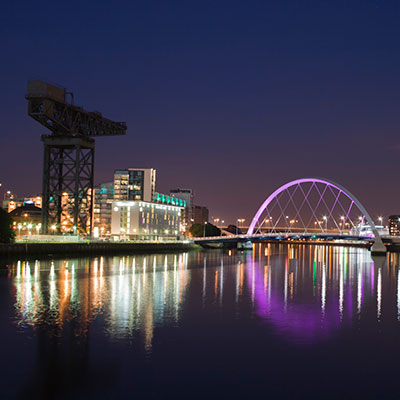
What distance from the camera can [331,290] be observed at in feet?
118

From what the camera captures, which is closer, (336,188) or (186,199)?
(336,188)

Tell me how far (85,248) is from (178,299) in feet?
120

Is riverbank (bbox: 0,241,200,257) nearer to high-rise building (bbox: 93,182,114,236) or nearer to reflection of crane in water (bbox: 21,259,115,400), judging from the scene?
reflection of crane in water (bbox: 21,259,115,400)

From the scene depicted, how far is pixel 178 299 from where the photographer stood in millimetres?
28781

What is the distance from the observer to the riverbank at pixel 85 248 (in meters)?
52.4

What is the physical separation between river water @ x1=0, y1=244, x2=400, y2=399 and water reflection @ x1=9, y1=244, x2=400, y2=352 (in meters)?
0.10

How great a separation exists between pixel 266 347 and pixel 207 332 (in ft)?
10.3

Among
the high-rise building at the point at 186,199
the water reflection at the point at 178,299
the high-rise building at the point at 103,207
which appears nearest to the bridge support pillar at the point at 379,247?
the water reflection at the point at 178,299

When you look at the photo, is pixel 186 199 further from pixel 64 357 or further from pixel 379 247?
pixel 64 357

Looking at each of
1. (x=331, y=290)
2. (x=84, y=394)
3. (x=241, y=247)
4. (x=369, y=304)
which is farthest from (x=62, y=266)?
(x=241, y=247)

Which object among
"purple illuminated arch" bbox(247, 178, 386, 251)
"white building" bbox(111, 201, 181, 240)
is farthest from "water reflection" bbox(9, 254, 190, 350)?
"white building" bbox(111, 201, 181, 240)

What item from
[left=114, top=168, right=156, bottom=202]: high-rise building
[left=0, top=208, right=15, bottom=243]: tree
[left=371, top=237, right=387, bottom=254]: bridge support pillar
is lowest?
[left=371, top=237, right=387, bottom=254]: bridge support pillar

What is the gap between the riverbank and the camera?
172ft

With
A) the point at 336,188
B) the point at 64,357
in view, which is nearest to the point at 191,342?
the point at 64,357
